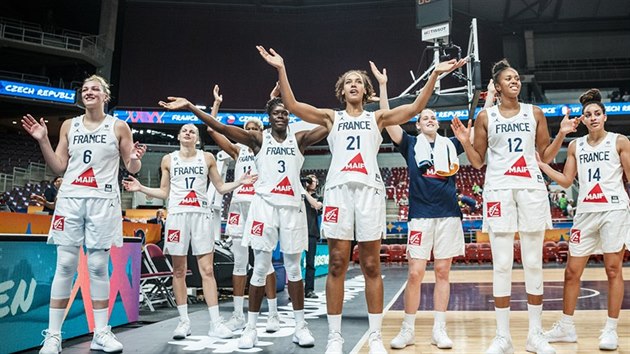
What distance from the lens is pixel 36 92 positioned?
21.2m

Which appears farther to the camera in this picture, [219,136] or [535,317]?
[219,136]

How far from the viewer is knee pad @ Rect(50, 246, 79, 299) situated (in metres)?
3.71

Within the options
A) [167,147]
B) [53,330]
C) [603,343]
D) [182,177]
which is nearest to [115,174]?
[182,177]

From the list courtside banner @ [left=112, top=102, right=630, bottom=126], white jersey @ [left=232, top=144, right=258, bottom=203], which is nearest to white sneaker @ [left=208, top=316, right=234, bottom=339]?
white jersey @ [left=232, top=144, right=258, bottom=203]

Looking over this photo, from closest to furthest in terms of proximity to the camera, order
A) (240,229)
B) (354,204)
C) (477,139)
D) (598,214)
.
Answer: (354,204)
(477,139)
(598,214)
(240,229)

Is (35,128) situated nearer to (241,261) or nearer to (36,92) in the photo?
(241,261)

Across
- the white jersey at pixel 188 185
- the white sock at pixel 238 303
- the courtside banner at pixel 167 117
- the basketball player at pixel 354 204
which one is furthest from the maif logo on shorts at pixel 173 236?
the courtside banner at pixel 167 117

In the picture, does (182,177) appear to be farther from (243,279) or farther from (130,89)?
(130,89)

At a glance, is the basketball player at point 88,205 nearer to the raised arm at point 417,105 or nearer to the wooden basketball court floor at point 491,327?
the raised arm at point 417,105

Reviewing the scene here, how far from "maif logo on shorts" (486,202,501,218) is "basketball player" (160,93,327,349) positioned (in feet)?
4.63

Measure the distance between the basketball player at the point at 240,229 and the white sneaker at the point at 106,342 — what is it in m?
1.24

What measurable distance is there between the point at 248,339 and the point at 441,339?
4.89 ft

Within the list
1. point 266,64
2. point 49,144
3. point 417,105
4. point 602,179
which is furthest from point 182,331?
point 266,64

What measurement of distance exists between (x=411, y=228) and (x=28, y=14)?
89.7 ft
